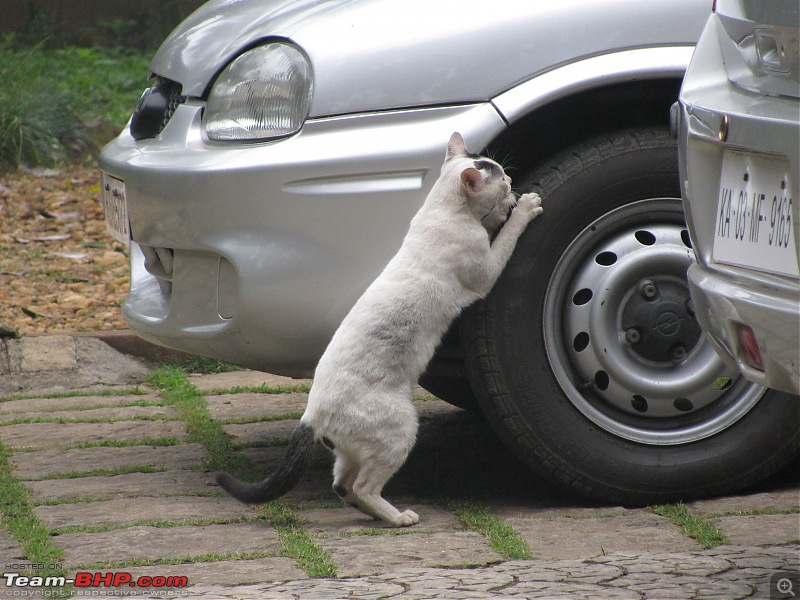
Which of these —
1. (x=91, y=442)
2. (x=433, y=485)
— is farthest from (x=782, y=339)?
(x=91, y=442)

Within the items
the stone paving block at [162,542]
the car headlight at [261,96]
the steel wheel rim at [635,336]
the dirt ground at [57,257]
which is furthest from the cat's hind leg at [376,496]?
the dirt ground at [57,257]

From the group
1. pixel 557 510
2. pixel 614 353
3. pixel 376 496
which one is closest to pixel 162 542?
pixel 376 496

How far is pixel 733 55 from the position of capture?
2.52m

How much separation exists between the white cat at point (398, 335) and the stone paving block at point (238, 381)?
1.72 meters

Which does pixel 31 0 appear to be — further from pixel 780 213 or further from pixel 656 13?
pixel 780 213

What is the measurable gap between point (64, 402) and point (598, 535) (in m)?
2.61

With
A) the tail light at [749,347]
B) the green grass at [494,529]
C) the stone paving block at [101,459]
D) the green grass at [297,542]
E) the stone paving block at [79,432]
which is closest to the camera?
the tail light at [749,347]

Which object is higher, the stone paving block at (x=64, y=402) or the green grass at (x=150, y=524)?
the green grass at (x=150, y=524)

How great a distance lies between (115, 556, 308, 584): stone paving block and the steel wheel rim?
3.18ft

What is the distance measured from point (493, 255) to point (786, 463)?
108cm

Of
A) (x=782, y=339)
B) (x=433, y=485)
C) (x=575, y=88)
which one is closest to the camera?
(x=782, y=339)

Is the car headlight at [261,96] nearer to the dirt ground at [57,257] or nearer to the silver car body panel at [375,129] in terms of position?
the silver car body panel at [375,129]

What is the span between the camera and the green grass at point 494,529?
2861mm

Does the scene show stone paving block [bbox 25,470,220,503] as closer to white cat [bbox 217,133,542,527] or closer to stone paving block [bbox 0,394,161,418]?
white cat [bbox 217,133,542,527]
